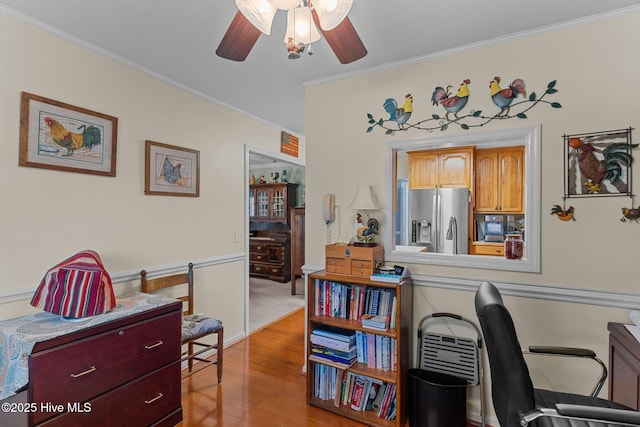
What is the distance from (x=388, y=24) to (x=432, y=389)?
2.20 m

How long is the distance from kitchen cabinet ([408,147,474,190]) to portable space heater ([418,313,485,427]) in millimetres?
2510

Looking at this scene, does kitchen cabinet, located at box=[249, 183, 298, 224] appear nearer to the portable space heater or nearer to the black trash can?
the portable space heater

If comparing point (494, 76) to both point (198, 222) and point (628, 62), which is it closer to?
point (628, 62)

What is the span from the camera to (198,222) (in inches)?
117

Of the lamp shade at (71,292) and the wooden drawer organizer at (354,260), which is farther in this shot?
the wooden drawer organizer at (354,260)

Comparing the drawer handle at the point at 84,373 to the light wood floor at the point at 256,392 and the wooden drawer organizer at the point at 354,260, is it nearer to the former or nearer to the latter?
the light wood floor at the point at 256,392

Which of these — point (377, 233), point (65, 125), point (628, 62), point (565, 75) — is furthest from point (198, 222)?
point (628, 62)

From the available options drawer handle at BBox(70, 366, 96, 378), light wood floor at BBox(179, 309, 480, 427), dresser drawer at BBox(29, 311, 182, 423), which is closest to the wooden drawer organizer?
light wood floor at BBox(179, 309, 480, 427)

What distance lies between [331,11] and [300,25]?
0.16 meters

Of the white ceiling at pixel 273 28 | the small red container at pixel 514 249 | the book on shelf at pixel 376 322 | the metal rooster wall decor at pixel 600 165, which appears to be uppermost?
the white ceiling at pixel 273 28

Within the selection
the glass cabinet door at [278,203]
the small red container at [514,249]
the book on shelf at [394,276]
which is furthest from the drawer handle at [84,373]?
the glass cabinet door at [278,203]

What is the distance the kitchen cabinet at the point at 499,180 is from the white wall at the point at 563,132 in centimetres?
253

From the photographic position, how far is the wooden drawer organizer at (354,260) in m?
2.16

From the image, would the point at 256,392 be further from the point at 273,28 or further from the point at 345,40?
the point at 273,28
